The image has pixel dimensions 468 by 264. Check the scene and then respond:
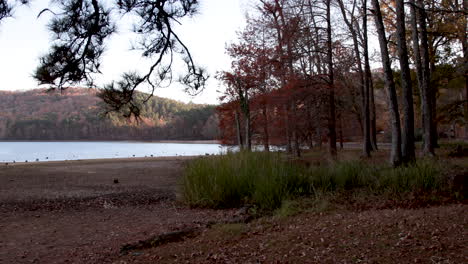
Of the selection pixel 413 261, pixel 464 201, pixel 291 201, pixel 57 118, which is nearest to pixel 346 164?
pixel 291 201

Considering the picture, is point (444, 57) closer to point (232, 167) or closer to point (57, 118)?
point (232, 167)

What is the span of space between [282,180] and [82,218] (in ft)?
13.1

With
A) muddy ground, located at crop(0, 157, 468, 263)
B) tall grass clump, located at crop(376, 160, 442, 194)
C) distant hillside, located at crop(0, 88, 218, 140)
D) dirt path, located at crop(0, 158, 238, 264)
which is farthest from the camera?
distant hillside, located at crop(0, 88, 218, 140)

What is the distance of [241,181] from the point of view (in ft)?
27.2

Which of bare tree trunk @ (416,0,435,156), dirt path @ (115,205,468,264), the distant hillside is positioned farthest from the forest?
the distant hillside

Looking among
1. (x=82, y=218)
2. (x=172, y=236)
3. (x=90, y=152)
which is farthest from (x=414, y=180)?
(x=90, y=152)

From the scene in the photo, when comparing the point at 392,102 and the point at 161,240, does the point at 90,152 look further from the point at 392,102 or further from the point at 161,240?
the point at 161,240

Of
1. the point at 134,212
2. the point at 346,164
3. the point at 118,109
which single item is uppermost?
the point at 118,109

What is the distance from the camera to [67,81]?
6293mm

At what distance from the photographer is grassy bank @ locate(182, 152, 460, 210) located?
724 centimetres

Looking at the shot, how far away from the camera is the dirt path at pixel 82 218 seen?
216 inches

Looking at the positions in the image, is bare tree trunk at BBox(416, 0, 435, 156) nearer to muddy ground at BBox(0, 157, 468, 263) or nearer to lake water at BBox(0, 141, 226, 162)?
muddy ground at BBox(0, 157, 468, 263)

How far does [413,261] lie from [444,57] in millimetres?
18392

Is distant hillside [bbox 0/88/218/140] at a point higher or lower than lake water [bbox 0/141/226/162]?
higher
